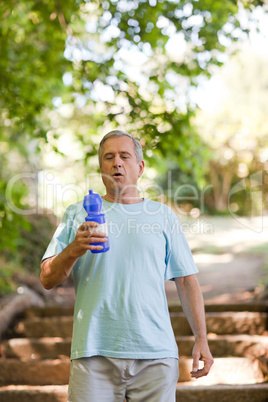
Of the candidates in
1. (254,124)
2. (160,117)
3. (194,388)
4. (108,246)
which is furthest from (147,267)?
(254,124)

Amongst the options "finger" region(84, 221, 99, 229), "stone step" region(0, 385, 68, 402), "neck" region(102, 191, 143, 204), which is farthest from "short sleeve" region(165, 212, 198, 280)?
"stone step" region(0, 385, 68, 402)

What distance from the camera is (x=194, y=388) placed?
290cm

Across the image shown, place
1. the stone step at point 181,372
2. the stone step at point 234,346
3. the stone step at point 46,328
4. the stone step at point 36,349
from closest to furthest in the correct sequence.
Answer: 1. the stone step at point 181,372
2. the stone step at point 234,346
3. the stone step at point 36,349
4. the stone step at point 46,328

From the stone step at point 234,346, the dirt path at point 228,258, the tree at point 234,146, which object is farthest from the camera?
the tree at point 234,146

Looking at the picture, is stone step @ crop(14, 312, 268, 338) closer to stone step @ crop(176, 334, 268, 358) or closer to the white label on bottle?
stone step @ crop(176, 334, 268, 358)

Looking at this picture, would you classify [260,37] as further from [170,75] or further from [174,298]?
[174,298]

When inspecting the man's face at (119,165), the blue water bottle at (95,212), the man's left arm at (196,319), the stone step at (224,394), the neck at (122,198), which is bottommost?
the stone step at (224,394)

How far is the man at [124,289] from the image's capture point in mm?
1555

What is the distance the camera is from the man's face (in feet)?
5.83

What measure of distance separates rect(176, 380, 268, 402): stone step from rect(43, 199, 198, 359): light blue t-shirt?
143cm

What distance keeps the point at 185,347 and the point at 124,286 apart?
2301 millimetres

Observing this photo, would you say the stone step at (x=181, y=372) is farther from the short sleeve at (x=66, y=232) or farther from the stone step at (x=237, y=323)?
the short sleeve at (x=66, y=232)

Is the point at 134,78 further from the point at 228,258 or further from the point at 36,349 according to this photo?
the point at 228,258

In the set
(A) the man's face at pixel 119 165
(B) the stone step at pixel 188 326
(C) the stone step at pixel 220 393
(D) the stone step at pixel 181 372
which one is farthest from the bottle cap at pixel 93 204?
(B) the stone step at pixel 188 326
